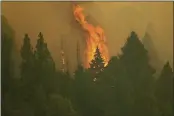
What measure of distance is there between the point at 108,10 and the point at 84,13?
0.12 meters

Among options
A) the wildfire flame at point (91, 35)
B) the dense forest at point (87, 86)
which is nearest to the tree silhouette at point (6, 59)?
the dense forest at point (87, 86)

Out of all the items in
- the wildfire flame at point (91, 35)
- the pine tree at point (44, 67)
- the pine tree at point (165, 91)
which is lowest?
the pine tree at point (165, 91)

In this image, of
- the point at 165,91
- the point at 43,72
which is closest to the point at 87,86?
the point at 43,72

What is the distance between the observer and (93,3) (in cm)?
155

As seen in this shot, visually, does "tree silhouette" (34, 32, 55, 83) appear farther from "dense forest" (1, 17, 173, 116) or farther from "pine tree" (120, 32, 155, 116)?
"pine tree" (120, 32, 155, 116)

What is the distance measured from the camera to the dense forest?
1.51 meters

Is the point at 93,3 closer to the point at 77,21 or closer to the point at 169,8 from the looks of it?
the point at 77,21

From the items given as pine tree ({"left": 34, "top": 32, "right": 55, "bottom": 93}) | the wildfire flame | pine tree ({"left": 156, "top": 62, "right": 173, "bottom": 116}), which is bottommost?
pine tree ({"left": 156, "top": 62, "right": 173, "bottom": 116})

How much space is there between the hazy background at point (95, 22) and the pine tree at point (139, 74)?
0.16ft

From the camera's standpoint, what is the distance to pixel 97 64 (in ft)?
5.05

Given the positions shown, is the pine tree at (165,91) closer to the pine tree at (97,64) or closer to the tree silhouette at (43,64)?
the pine tree at (97,64)

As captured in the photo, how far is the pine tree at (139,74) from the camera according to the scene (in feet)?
5.05

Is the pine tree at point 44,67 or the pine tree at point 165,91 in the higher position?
the pine tree at point 44,67

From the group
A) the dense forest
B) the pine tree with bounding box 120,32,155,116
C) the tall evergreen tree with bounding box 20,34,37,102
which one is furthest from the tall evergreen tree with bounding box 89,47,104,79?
the tall evergreen tree with bounding box 20,34,37,102
